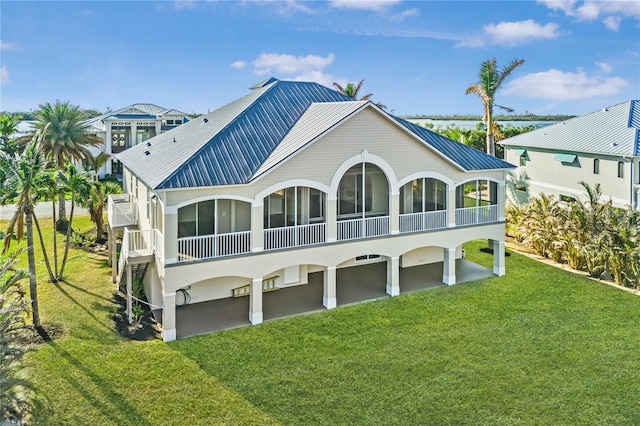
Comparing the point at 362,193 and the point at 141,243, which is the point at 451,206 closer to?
the point at 362,193

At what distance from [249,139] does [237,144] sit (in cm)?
72

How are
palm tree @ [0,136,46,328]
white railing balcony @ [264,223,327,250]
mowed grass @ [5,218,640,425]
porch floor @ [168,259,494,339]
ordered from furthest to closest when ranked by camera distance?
1. white railing balcony @ [264,223,327,250]
2. porch floor @ [168,259,494,339]
3. palm tree @ [0,136,46,328]
4. mowed grass @ [5,218,640,425]

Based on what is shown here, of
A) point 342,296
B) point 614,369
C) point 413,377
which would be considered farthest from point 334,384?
point 614,369

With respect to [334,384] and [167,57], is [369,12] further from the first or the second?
[334,384]

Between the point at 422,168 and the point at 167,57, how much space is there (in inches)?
1155

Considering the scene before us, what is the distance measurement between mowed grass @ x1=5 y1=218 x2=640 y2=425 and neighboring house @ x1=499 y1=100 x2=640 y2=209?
30.4 feet

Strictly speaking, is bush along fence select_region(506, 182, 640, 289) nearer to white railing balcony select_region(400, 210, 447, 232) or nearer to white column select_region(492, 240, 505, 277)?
white column select_region(492, 240, 505, 277)

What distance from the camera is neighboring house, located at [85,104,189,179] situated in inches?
2047

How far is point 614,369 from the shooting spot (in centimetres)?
1415

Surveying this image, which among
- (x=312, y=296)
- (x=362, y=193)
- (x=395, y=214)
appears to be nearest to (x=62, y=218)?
(x=312, y=296)

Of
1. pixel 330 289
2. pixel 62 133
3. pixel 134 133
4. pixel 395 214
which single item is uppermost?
pixel 134 133

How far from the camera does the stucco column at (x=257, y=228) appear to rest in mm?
17609

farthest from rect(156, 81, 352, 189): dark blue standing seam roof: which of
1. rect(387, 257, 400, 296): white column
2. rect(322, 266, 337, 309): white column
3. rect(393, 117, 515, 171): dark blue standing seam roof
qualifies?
rect(387, 257, 400, 296): white column

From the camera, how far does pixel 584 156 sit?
2905 centimetres
